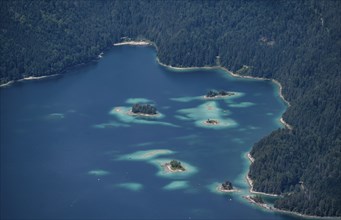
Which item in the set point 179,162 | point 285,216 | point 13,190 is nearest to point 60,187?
point 13,190

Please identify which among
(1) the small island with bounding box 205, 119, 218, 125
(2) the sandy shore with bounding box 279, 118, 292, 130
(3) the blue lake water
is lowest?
(3) the blue lake water

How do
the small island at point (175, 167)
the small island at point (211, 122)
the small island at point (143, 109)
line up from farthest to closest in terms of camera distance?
the small island at point (143, 109) < the small island at point (211, 122) < the small island at point (175, 167)

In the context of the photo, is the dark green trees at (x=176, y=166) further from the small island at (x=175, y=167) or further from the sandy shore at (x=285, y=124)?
the sandy shore at (x=285, y=124)

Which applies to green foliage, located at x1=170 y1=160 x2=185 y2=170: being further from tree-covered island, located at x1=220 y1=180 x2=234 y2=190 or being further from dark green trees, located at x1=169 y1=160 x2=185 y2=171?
tree-covered island, located at x1=220 y1=180 x2=234 y2=190

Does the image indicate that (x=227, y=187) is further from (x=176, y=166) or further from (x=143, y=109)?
(x=143, y=109)

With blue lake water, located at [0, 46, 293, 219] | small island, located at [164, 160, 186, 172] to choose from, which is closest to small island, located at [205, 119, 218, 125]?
blue lake water, located at [0, 46, 293, 219]

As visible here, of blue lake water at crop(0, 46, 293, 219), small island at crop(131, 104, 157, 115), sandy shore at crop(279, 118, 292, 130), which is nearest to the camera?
blue lake water at crop(0, 46, 293, 219)

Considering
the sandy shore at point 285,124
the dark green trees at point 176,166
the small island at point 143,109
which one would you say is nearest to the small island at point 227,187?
the dark green trees at point 176,166

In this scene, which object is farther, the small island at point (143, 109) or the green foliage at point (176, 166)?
the small island at point (143, 109)

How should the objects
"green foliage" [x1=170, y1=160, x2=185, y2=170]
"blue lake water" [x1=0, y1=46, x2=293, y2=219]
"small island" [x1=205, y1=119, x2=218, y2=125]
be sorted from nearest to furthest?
"blue lake water" [x1=0, y1=46, x2=293, y2=219], "green foliage" [x1=170, y1=160, x2=185, y2=170], "small island" [x1=205, y1=119, x2=218, y2=125]

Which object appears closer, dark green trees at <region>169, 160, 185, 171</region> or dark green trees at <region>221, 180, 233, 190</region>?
dark green trees at <region>221, 180, 233, 190</region>

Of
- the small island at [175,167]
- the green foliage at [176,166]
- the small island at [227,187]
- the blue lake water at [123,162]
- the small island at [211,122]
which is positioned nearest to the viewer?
the blue lake water at [123,162]

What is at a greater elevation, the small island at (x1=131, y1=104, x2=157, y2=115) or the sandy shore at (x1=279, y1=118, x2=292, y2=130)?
the sandy shore at (x1=279, y1=118, x2=292, y2=130)
